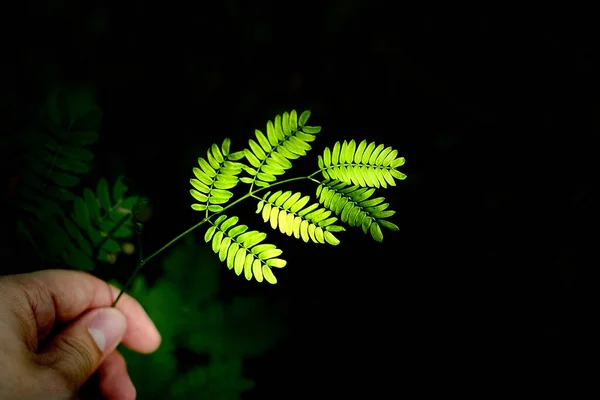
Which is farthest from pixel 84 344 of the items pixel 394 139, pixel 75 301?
pixel 394 139

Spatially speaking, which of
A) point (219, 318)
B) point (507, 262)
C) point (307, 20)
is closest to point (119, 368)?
point (219, 318)

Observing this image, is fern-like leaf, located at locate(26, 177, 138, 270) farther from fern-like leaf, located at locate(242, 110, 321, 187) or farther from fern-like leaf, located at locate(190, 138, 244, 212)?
fern-like leaf, located at locate(242, 110, 321, 187)

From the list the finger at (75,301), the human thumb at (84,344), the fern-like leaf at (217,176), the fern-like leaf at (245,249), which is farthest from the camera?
the finger at (75,301)

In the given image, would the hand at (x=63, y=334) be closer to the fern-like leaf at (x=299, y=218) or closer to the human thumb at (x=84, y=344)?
the human thumb at (x=84, y=344)

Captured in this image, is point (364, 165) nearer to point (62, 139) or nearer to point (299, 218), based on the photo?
point (299, 218)

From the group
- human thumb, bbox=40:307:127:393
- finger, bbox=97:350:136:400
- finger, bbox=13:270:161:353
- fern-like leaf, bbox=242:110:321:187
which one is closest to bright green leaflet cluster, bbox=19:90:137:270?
finger, bbox=13:270:161:353

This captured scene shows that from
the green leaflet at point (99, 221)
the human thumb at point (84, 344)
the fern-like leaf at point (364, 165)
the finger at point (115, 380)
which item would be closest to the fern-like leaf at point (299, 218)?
the fern-like leaf at point (364, 165)
